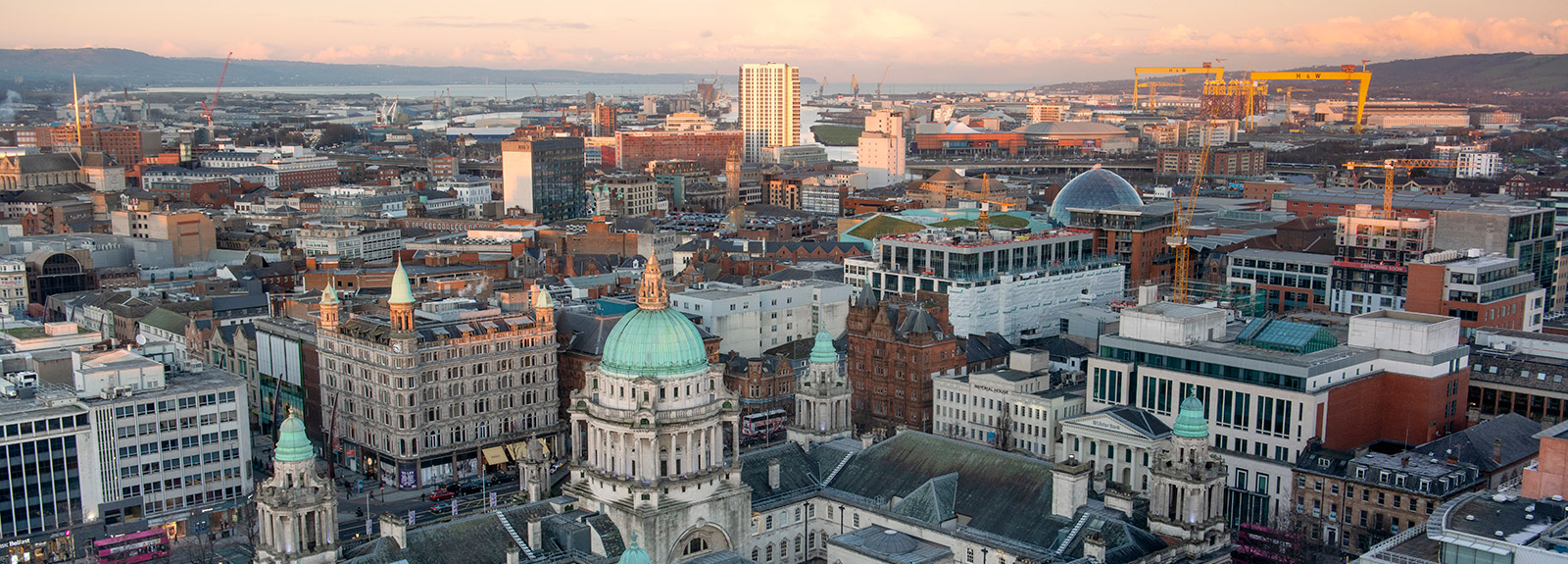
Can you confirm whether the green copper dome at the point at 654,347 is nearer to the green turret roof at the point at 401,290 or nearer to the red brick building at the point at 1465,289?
the green turret roof at the point at 401,290

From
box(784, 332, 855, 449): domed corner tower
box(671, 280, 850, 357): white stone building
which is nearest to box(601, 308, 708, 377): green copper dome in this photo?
box(784, 332, 855, 449): domed corner tower

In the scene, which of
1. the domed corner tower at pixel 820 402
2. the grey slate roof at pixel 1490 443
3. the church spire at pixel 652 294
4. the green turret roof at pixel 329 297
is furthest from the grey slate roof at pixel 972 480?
the green turret roof at pixel 329 297

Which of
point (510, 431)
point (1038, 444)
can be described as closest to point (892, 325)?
point (1038, 444)

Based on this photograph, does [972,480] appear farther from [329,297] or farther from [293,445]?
[329,297]

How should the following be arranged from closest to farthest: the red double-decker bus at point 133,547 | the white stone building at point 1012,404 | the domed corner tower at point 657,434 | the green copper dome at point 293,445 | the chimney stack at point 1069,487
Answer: the green copper dome at point 293,445
the chimney stack at point 1069,487
the domed corner tower at point 657,434
the red double-decker bus at point 133,547
the white stone building at point 1012,404

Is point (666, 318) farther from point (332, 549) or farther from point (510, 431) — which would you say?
point (510, 431)

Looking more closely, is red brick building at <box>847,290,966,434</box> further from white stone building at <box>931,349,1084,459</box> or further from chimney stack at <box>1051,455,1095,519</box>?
chimney stack at <box>1051,455,1095,519</box>
